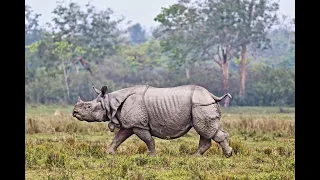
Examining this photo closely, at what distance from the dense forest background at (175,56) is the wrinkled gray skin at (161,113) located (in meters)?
26.6

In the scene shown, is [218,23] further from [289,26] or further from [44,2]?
[44,2]

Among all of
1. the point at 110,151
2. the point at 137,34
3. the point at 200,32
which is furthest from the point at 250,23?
the point at 110,151

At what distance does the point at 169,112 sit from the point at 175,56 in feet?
97.6

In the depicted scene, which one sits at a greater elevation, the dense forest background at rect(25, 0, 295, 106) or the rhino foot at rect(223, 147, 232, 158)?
the dense forest background at rect(25, 0, 295, 106)

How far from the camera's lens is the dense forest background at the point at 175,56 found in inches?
1474

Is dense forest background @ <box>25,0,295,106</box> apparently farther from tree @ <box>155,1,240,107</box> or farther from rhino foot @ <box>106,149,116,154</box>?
rhino foot @ <box>106,149,116,154</box>

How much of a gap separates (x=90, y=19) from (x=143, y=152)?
114 feet

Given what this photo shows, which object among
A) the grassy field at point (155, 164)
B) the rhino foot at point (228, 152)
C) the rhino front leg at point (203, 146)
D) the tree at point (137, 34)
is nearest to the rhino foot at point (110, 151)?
the grassy field at point (155, 164)

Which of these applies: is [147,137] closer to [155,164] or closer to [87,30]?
[155,164]

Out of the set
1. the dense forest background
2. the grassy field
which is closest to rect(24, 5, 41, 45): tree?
the dense forest background

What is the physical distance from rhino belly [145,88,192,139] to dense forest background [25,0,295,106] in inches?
1048

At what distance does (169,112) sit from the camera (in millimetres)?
8844

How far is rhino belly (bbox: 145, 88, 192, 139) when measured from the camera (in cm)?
880

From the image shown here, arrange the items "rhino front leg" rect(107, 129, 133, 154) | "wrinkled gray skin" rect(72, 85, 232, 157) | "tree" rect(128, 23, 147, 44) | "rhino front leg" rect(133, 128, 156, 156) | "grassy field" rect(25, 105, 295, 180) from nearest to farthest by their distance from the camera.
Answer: "grassy field" rect(25, 105, 295, 180)
"wrinkled gray skin" rect(72, 85, 232, 157)
"rhino front leg" rect(133, 128, 156, 156)
"rhino front leg" rect(107, 129, 133, 154)
"tree" rect(128, 23, 147, 44)
